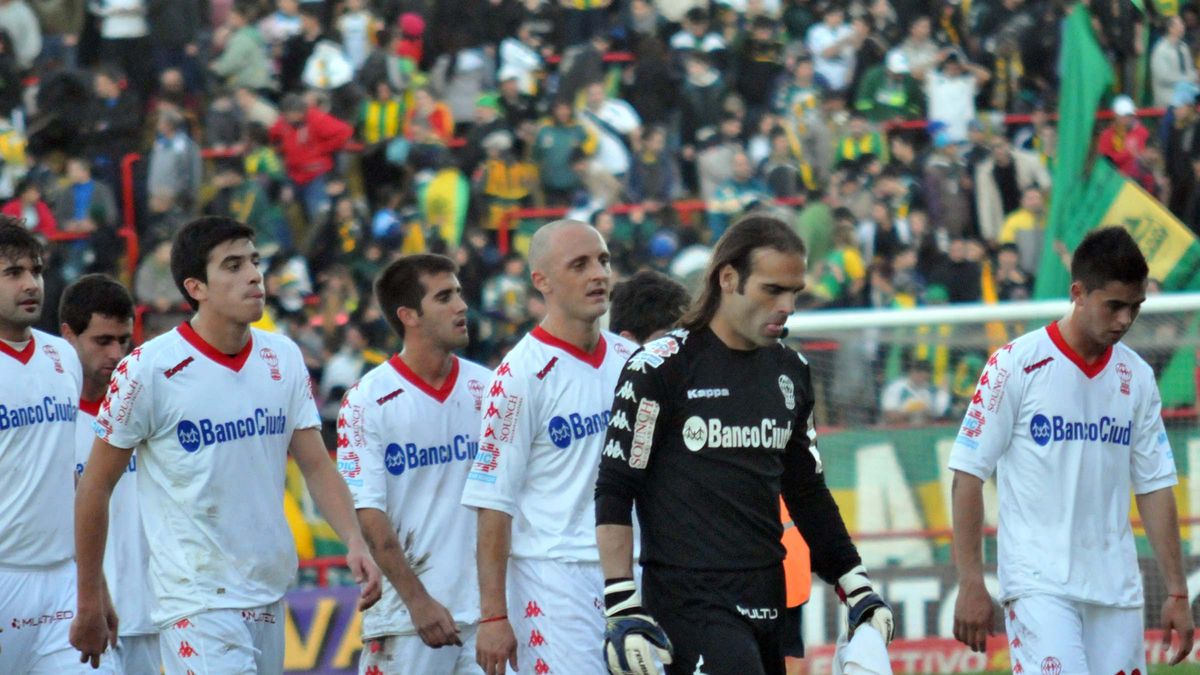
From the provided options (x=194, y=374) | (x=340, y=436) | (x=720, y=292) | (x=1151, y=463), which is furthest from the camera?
(x=340, y=436)

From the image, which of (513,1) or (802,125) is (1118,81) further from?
(513,1)

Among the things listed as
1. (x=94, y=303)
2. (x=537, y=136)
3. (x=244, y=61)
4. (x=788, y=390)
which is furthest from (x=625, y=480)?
(x=244, y=61)

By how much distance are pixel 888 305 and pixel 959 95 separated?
458cm

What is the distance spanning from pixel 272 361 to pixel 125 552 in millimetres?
1542

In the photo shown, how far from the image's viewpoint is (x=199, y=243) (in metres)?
6.70

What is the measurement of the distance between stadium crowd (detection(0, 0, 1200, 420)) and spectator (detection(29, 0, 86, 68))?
23 mm

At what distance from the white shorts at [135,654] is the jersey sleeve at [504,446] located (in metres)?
2.10

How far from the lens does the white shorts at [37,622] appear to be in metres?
7.06

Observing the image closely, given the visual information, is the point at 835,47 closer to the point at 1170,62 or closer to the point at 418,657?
the point at 1170,62

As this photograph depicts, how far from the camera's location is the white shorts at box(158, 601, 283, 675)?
255 inches

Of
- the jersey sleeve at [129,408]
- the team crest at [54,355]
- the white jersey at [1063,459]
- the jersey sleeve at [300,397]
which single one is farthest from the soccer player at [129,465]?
the white jersey at [1063,459]

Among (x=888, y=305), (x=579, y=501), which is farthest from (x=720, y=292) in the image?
(x=888, y=305)

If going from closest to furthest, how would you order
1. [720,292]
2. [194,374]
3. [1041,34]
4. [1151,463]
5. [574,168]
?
1. [720,292]
2. [194,374]
3. [1151,463]
4. [574,168]
5. [1041,34]

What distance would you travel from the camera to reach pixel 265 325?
50.7 ft
